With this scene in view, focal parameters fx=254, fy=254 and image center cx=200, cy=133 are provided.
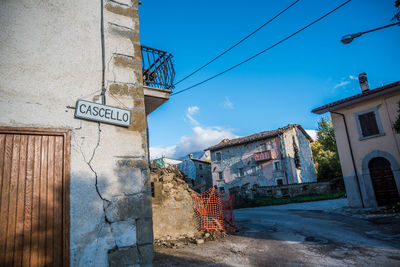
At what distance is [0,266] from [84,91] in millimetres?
2165

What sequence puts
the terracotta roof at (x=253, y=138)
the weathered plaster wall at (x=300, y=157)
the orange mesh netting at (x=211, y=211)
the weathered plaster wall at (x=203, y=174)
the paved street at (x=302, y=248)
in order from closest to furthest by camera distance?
the paved street at (x=302, y=248) → the orange mesh netting at (x=211, y=211) → the weathered plaster wall at (x=300, y=157) → the terracotta roof at (x=253, y=138) → the weathered plaster wall at (x=203, y=174)

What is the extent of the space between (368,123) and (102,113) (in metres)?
14.8

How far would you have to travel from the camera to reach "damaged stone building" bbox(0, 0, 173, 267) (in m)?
2.87

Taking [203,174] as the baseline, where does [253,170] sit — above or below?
below

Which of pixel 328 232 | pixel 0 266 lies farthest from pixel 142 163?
pixel 328 232

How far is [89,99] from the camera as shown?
11.4 ft

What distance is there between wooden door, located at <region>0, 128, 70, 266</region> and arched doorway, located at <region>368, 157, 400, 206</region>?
15.1m

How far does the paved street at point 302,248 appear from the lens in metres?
5.25

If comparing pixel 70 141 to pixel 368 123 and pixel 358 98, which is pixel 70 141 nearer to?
pixel 358 98

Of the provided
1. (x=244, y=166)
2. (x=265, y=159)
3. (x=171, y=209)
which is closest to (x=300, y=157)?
(x=265, y=159)

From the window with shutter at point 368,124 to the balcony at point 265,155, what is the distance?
712 inches

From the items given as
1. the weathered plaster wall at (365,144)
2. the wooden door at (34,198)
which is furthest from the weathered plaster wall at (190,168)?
the wooden door at (34,198)

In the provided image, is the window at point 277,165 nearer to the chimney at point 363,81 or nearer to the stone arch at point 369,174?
the chimney at point 363,81

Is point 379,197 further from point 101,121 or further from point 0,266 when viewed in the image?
point 0,266
